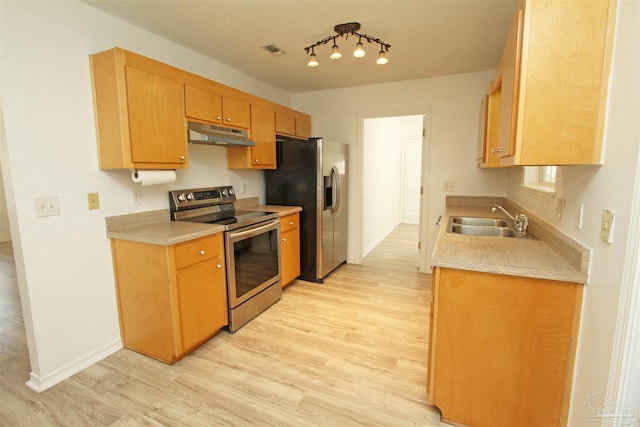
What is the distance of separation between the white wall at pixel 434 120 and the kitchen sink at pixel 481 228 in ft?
3.07

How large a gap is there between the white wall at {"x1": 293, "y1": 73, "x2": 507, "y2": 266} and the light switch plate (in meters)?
2.55

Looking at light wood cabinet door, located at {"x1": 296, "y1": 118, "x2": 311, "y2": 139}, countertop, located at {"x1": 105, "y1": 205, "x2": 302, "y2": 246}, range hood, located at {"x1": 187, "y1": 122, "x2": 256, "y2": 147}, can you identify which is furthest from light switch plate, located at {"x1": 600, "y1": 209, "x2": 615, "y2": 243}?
light wood cabinet door, located at {"x1": 296, "y1": 118, "x2": 311, "y2": 139}

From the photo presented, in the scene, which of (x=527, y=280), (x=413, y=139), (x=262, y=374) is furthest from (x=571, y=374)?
(x=413, y=139)

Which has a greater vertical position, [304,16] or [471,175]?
[304,16]

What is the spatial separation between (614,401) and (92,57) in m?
3.15

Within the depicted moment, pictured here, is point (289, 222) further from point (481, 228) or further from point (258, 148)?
point (481, 228)

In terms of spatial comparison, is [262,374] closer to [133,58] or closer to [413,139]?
[133,58]

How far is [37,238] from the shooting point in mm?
1796

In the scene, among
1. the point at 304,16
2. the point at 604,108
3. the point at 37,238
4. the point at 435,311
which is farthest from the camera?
the point at 304,16

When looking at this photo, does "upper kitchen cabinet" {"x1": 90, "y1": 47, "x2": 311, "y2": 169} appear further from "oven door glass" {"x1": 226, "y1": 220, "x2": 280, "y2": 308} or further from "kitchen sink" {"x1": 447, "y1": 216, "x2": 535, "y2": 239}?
"kitchen sink" {"x1": 447, "y1": 216, "x2": 535, "y2": 239}

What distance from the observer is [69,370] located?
197cm

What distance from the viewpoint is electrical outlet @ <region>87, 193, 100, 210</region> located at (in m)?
2.03

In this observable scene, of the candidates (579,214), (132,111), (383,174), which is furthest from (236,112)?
(383,174)

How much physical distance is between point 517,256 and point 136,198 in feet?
8.35
